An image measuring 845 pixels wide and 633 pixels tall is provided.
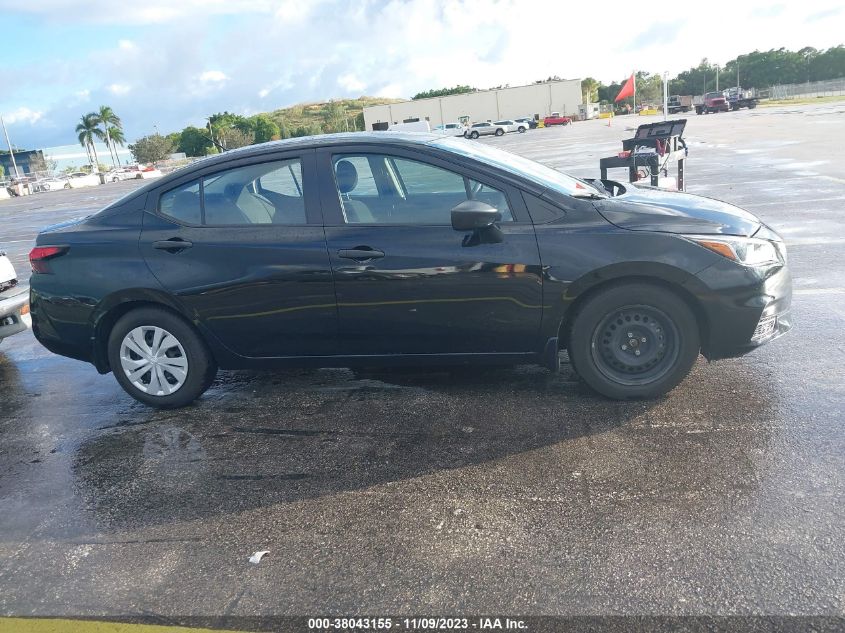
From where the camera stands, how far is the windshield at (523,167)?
445cm

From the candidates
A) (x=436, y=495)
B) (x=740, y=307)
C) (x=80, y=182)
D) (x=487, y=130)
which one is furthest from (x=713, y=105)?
(x=436, y=495)

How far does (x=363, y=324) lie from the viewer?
445cm

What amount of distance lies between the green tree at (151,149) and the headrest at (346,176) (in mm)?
85787

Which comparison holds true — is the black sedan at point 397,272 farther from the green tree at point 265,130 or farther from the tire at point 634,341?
the green tree at point 265,130

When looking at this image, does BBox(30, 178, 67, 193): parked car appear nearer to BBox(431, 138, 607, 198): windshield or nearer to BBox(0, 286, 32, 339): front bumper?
BBox(0, 286, 32, 339): front bumper

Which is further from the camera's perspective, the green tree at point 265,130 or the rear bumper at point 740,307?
the green tree at point 265,130

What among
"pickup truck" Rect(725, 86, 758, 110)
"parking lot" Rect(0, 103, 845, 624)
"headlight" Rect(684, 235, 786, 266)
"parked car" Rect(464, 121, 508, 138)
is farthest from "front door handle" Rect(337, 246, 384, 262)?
Result: "pickup truck" Rect(725, 86, 758, 110)

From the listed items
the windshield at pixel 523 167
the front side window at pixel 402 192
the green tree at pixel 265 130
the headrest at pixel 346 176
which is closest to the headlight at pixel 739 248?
the windshield at pixel 523 167

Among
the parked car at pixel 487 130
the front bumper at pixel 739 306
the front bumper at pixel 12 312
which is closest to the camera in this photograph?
the front bumper at pixel 739 306

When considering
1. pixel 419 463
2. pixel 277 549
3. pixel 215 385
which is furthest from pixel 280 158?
pixel 277 549

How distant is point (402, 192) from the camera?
4426mm

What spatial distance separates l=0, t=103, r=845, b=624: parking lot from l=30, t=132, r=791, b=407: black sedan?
1.20 ft

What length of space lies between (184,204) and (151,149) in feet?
286

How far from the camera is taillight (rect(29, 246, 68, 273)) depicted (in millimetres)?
4820
